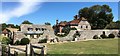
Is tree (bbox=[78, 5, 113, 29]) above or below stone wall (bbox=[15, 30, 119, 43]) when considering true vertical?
above

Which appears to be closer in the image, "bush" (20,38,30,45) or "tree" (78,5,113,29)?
"bush" (20,38,30,45)

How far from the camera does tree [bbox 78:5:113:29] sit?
8256 cm

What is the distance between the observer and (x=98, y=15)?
277 feet

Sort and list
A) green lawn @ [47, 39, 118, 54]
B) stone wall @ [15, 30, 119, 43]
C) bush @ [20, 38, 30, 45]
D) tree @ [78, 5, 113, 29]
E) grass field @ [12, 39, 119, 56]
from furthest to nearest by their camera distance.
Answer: tree @ [78, 5, 113, 29], stone wall @ [15, 30, 119, 43], bush @ [20, 38, 30, 45], green lawn @ [47, 39, 118, 54], grass field @ [12, 39, 119, 56]

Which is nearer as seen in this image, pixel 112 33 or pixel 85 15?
pixel 112 33

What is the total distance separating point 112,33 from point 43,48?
152 feet

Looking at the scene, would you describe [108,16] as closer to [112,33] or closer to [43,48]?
[112,33]

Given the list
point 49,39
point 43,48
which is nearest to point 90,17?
point 49,39

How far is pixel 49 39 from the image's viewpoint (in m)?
50.0

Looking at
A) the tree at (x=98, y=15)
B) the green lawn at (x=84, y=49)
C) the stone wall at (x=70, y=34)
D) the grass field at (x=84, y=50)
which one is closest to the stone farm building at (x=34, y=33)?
the stone wall at (x=70, y=34)

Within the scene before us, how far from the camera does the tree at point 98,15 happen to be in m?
82.6

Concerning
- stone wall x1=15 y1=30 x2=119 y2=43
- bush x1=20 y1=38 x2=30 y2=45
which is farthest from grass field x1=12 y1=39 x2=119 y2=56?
stone wall x1=15 y1=30 x2=119 y2=43

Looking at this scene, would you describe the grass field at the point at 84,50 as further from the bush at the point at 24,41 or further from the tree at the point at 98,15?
the tree at the point at 98,15

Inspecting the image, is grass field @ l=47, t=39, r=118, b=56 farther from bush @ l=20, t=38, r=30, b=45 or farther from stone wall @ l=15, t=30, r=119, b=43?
stone wall @ l=15, t=30, r=119, b=43
